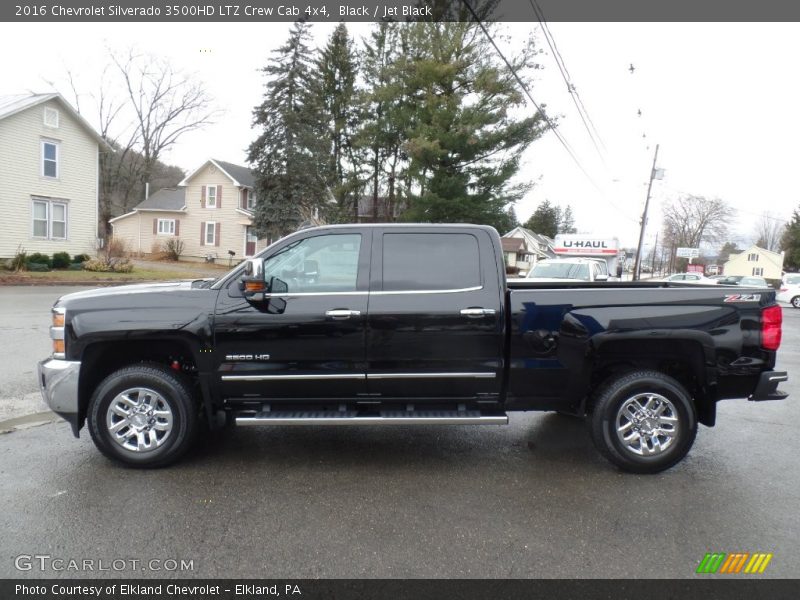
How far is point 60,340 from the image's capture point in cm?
438

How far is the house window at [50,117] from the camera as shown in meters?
25.9

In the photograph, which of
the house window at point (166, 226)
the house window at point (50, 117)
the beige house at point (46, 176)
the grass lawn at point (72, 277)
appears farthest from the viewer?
the house window at point (166, 226)

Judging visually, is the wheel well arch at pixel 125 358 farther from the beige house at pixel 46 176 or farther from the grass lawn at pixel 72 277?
the beige house at pixel 46 176

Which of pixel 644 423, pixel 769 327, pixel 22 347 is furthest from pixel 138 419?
pixel 22 347

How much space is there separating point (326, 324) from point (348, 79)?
135ft

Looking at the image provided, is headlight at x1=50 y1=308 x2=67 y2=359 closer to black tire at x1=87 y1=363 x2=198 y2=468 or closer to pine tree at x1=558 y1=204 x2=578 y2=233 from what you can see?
black tire at x1=87 y1=363 x2=198 y2=468

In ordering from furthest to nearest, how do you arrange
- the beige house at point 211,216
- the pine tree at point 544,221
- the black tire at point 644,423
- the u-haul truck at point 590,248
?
the pine tree at point 544,221
the beige house at point 211,216
the u-haul truck at point 590,248
the black tire at point 644,423

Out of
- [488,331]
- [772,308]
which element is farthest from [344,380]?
[772,308]

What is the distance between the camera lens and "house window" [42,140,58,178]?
1025 inches

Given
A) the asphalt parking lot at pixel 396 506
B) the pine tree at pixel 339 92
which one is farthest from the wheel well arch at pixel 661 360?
the pine tree at pixel 339 92

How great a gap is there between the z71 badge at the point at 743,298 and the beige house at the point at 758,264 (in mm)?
80760

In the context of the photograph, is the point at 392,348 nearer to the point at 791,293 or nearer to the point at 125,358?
the point at 125,358
